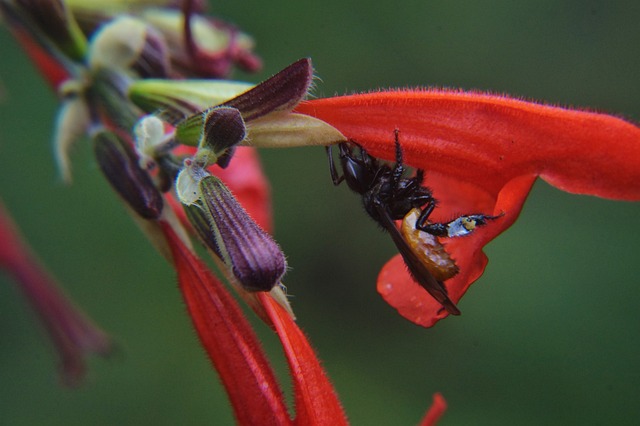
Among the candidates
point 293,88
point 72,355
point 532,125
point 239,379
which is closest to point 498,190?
point 532,125

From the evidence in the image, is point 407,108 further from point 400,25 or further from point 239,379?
point 400,25

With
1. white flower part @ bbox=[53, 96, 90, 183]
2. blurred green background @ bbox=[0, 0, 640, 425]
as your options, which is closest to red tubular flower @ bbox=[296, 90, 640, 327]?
white flower part @ bbox=[53, 96, 90, 183]

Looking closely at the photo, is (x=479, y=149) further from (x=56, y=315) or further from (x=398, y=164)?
(x=56, y=315)

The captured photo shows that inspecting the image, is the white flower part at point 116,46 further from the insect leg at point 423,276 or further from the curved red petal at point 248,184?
Result: the insect leg at point 423,276

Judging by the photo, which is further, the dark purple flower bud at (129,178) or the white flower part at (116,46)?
the white flower part at (116,46)

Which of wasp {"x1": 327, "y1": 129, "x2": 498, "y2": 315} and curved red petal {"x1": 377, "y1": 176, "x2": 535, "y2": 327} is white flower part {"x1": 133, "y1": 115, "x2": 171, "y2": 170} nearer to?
wasp {"x1": 327, "y1": 129, "x2": 498, "y2": 315}

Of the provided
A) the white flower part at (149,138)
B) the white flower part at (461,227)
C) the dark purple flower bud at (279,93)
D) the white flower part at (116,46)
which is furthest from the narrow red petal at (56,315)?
the white flower part at (461,227)

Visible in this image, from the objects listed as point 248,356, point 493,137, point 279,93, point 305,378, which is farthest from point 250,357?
point 493,137
